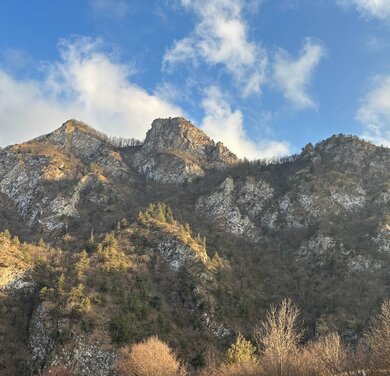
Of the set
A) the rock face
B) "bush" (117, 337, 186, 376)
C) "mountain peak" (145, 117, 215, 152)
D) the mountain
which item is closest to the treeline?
"bush" (117, 337, 186, 376)

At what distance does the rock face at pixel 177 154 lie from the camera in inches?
6575

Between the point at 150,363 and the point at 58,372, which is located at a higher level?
the point at 150,363

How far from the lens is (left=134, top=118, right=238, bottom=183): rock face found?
167 metres

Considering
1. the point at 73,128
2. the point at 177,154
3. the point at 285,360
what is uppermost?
the point at 73,128

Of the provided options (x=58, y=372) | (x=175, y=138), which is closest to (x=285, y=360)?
(x=58, y=372)

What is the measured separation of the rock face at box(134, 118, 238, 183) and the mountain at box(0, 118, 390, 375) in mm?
642

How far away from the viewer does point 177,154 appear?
17725 centimetres

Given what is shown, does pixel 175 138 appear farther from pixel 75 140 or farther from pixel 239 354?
pixel 239 354

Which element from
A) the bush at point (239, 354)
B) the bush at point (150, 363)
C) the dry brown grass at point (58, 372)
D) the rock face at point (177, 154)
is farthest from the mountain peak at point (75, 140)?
the bush at point (239, 354)

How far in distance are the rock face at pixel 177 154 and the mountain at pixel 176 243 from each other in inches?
25.3

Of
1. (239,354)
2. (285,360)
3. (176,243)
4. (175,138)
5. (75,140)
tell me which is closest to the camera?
(285,360)

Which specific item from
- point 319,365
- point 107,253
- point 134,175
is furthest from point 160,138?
point 319,365

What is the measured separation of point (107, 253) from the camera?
9150 cm

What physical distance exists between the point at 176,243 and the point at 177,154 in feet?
260
